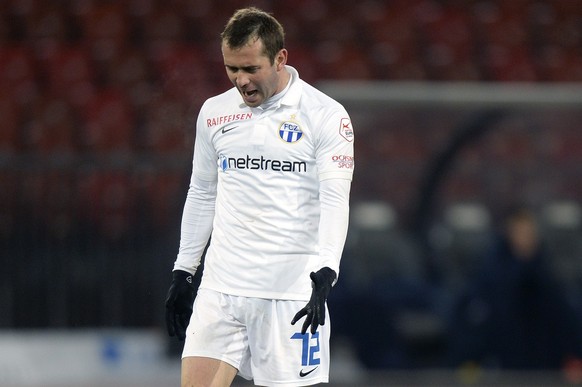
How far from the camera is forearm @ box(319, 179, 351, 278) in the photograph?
12.0ft

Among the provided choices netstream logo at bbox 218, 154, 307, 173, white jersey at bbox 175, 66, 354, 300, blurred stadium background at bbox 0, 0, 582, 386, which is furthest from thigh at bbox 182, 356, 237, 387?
blurred stadium background at bbox 0, 0, 582, 386

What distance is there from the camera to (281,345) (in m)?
3.85

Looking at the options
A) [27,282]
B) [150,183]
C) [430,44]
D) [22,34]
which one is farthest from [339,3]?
[27,282]

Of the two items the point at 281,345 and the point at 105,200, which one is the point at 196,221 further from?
the point at 105,200

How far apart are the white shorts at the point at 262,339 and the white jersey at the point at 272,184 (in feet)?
0.17

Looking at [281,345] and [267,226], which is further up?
[267,226]

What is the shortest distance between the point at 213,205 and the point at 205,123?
325 mm

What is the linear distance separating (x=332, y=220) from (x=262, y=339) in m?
0.51

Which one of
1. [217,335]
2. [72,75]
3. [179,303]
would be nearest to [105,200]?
[72,75]

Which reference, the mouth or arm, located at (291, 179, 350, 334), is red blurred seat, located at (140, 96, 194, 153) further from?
arm, located at (291, 179, 350, 334)

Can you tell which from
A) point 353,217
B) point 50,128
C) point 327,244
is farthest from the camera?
point 50,128

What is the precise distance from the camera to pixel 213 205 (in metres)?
4.09

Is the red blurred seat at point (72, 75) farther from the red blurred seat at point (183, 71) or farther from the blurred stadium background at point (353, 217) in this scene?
the red blurred seat at point (183, 71)

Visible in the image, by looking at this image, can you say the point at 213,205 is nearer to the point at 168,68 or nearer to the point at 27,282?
the point at 27,282
